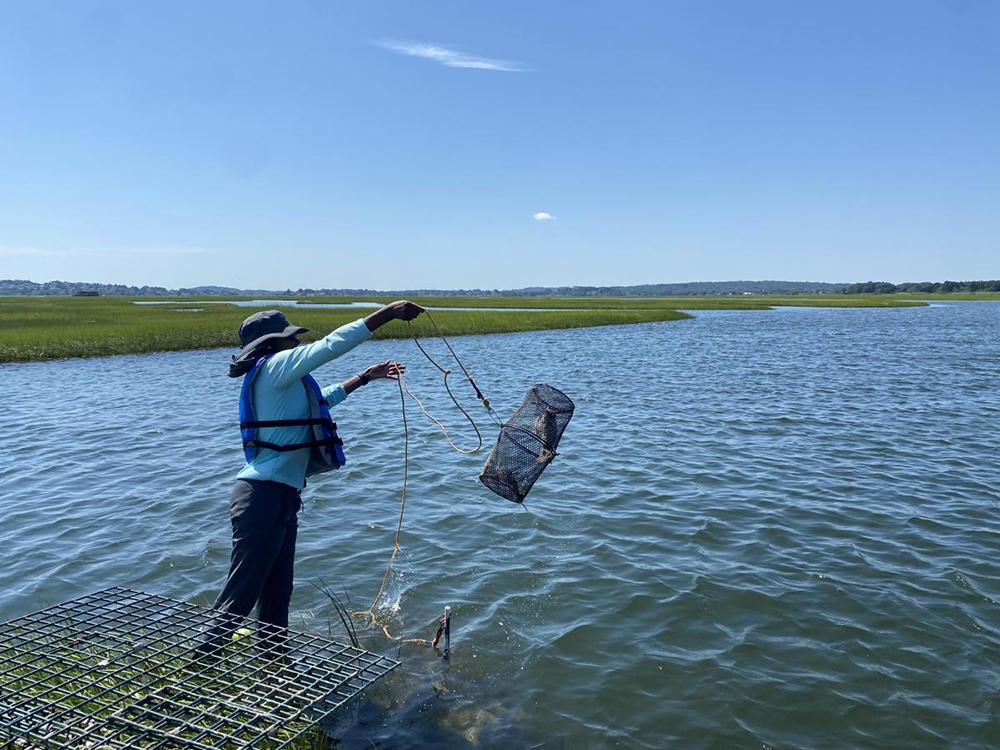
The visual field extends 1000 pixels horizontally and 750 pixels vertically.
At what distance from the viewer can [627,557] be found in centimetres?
959

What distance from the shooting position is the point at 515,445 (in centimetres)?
806

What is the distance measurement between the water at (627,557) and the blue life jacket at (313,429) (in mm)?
2300

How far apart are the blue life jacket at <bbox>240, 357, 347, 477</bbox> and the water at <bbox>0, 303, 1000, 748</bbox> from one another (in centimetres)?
230

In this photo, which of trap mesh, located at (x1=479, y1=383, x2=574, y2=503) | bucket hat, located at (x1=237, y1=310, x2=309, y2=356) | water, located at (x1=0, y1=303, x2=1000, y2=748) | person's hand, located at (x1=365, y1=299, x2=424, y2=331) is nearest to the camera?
person's hand, located at (x1=365, y1=299, x2=424, y2=331)

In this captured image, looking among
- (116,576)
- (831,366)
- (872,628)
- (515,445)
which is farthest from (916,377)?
(116,576)

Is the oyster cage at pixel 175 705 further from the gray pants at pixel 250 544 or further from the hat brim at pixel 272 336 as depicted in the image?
the hat brim at pixel 272 336

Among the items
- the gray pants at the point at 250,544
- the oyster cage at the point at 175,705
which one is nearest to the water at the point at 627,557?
the oyster cage at the point at 175,705

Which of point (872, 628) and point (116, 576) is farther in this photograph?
point (116, 576)

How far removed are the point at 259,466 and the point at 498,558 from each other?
4808mm

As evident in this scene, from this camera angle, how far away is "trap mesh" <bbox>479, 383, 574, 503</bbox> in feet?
25.4

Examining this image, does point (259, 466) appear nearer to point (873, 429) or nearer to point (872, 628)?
point (872, 628)

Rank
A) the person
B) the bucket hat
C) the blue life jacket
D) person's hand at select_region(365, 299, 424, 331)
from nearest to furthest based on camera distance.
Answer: person's hand at select_region(365, 299, 424, 331) < the person < the blue life jacket < the bucket hat

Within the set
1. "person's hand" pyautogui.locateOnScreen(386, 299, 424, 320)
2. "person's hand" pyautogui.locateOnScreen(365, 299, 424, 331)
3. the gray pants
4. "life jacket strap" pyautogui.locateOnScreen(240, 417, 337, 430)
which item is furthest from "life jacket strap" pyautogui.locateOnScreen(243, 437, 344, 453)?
"person's hand" pyautogui.locateOnScreen(386, 299, 424, 320)

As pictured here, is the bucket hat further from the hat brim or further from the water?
the water
